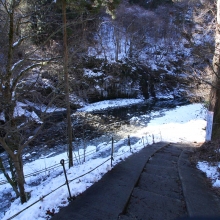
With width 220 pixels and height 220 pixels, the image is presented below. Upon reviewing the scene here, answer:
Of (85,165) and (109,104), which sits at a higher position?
(109,104)

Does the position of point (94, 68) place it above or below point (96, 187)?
above

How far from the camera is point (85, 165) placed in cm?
685

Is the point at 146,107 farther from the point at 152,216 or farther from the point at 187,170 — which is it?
the point at 152,216

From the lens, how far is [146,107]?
25.2 metres

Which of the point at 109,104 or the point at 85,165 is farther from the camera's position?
the point at 109,104

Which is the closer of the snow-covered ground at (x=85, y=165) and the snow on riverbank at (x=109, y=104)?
the snow-covered ground at (x=85, y=165)

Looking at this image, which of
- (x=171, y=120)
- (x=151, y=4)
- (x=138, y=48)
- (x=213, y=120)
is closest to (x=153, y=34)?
(x=138, y=48)

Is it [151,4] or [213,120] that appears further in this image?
[151,4]

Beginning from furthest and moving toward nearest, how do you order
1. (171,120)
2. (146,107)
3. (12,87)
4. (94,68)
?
(94,68) → (146,107) → (171,120) → (12,87)

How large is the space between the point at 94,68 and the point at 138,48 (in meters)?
12.3

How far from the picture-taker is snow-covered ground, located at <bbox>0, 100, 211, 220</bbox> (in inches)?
151

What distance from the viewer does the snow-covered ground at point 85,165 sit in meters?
3.84

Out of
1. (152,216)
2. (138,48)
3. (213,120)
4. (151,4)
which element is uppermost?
(151,4)

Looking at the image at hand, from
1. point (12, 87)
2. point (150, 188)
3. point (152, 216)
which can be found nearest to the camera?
point (152, 216)
